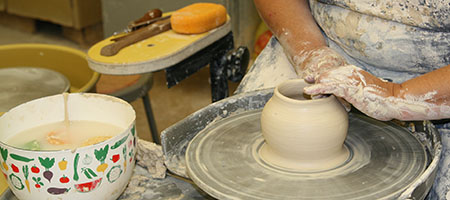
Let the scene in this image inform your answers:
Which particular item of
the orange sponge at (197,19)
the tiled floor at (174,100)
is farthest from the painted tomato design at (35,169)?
the tiled floor at (174,100)

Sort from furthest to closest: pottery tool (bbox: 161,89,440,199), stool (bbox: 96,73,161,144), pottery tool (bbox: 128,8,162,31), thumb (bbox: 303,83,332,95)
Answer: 1. stool (bbox: 96,73,161,144)
2. pottery tool (bbox: 128,8,162,31)
3. thumb (bbox: 303,83,332,95)
4. pottery tool (bbox: 161,89,440,199)

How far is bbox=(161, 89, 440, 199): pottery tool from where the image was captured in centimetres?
102

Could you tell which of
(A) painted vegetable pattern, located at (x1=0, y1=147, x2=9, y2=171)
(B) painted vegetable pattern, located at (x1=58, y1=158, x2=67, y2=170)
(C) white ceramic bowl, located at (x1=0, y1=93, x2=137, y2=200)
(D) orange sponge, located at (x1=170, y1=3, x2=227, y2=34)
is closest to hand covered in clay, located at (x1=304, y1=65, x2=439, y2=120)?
(C) white ceramic bowl, located at (x1=0, y1=93, x2=137, y2=200)

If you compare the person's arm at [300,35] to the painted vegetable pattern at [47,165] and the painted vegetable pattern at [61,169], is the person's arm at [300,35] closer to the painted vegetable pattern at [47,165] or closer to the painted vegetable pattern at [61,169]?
the painted vegetable pattern at [61,169]

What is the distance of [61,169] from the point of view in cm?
103

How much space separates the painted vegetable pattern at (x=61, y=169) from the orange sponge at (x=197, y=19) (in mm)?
933

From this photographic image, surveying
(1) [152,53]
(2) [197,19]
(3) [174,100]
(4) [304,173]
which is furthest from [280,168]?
(3) [174,100]

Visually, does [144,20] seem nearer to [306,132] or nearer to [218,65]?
[218,65]

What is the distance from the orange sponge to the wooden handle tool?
2.2 inches

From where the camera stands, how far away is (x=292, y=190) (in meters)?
1.03

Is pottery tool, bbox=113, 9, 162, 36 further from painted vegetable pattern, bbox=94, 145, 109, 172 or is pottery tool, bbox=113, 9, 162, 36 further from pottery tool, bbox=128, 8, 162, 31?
painted vegetable pattern, bbox=94, 145, 109, 172

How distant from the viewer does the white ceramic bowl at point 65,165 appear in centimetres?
103

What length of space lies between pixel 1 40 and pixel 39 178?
368cm

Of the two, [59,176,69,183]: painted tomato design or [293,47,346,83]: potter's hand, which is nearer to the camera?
[59,176,69,183]: painted tomato design
